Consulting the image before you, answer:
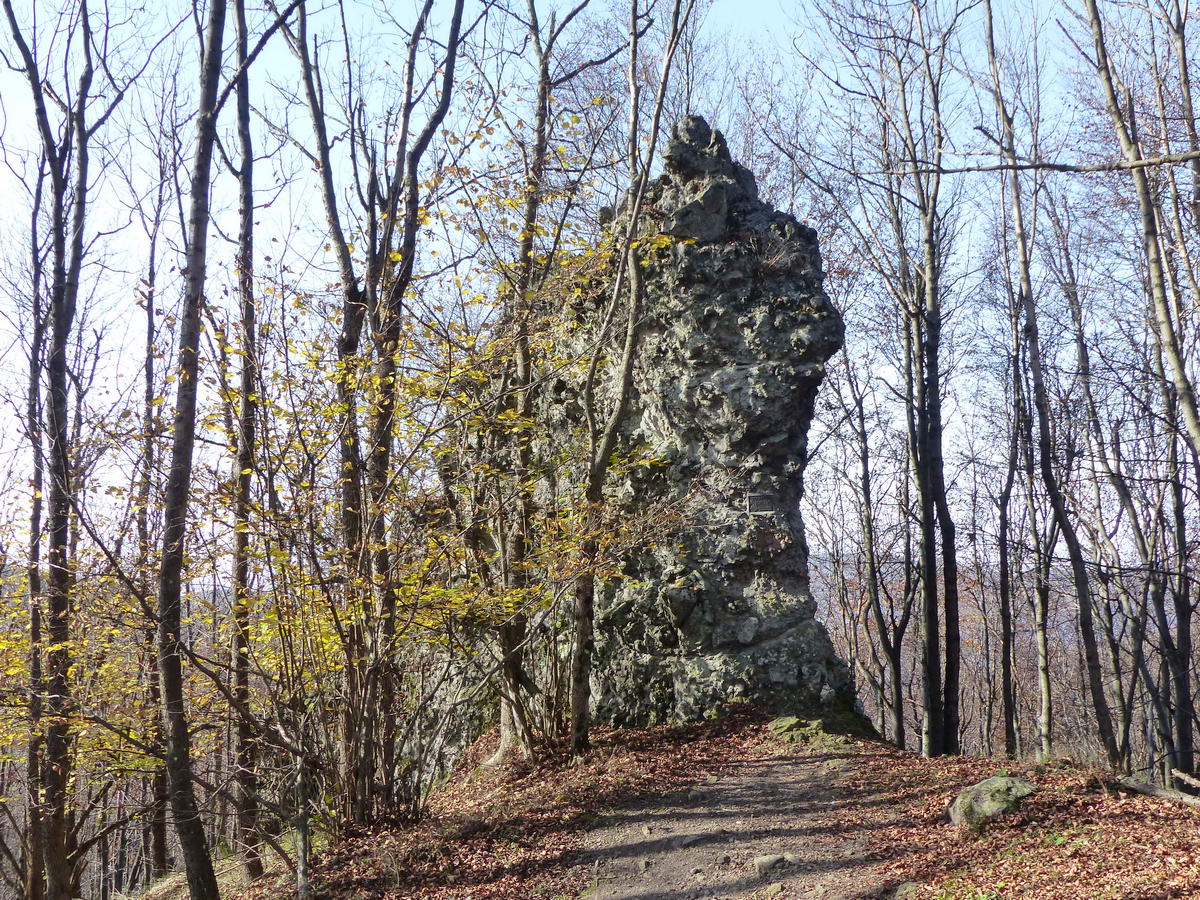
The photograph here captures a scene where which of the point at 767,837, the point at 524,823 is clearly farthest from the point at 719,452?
the point at 524,823

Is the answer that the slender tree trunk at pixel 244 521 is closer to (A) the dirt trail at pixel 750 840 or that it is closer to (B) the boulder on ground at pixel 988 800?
(A) the dirt trail at pixel 750 840

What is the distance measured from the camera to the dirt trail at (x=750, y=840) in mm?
5824

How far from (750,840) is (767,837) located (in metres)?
0.14

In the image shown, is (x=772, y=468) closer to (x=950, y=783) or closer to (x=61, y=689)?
(x=950, y=783)

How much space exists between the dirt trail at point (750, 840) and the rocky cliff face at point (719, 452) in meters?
A: 1.67

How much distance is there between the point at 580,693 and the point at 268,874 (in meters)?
3.46

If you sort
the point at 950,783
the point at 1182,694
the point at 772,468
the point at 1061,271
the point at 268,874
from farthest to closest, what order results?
1. the point at 1061,271
2. the point at 1182,694
3. the point at 772,468
4. the point at 268,874
5. the point at 950,783

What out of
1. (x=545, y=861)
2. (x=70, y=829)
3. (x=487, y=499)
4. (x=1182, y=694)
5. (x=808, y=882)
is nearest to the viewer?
(x=808, y=882)

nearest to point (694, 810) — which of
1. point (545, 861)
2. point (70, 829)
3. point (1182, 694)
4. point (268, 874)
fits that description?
point (545, 861)

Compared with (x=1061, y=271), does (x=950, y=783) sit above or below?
below

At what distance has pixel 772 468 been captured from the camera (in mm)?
10312

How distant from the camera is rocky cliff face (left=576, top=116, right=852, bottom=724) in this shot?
31.4 ft

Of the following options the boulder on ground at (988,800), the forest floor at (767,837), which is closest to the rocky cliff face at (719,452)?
the forest floor at (767,837)

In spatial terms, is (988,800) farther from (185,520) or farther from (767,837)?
(185,520)
